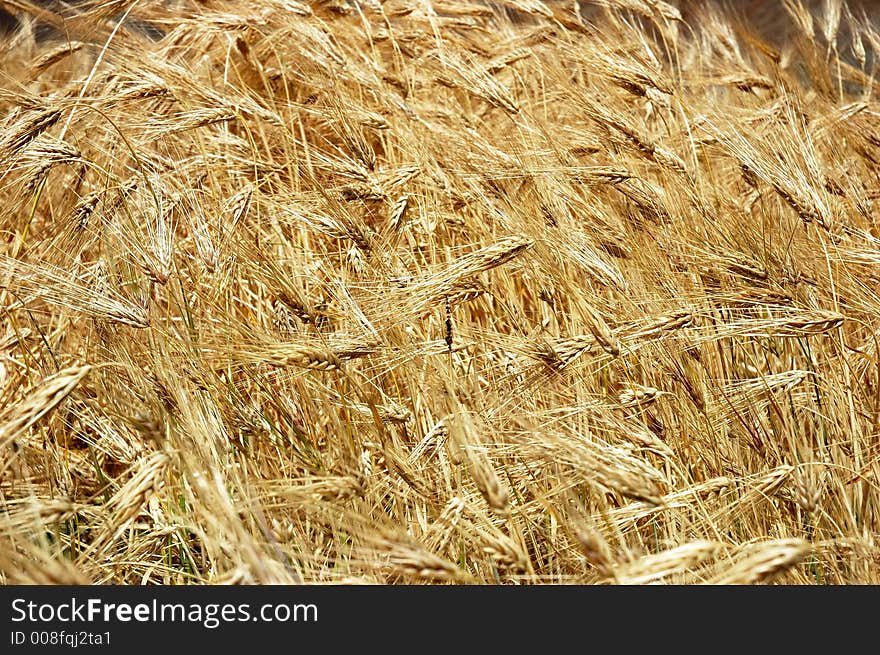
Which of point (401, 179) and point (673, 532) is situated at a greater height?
point (401, 179)

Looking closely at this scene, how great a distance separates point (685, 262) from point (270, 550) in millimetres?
984

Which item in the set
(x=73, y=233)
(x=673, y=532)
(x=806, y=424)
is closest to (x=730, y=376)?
(x=806, y=424)

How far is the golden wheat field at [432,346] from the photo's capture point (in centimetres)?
126

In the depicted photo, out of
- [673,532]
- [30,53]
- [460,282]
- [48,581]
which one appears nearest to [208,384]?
[460,282]

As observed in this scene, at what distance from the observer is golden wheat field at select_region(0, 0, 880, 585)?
126cm

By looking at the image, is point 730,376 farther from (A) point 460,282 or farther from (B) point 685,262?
(A) point 460,282

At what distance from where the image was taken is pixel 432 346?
1562 mm

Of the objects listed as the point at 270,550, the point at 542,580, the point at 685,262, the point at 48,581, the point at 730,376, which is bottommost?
the point at 542,580

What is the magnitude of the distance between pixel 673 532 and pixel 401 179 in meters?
0.96

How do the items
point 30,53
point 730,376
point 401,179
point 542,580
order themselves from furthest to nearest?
point 30,53 → point 401,179 → point 730,376 → point 542,580

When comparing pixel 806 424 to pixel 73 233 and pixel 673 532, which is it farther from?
pixel 73 233

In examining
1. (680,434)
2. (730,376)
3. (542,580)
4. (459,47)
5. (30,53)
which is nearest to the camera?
(542,580)

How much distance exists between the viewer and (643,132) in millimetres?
1912

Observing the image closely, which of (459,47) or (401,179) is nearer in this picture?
(401,179)
